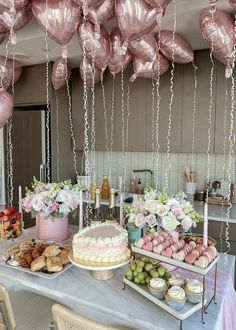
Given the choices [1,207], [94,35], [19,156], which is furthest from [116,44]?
[1,207]

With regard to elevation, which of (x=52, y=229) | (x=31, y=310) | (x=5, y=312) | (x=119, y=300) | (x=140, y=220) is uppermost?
(x=140, y=220)

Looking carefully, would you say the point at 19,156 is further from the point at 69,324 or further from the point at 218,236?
the point at 69,324

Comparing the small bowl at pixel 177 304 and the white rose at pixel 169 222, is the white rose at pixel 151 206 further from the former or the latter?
the small bowl at pixel 177 304

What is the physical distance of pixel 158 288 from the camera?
1.04m

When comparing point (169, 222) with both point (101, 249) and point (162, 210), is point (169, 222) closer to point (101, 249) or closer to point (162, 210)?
point (162, 210)

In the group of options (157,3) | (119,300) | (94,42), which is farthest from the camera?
(94,42)

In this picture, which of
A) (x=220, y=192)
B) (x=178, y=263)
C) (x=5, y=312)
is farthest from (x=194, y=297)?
(x=220, y=192)

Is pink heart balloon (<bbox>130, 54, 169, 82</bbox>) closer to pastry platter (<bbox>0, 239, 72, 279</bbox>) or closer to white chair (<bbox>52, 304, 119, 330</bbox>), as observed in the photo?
pastry platter (<bbox>0, 239, 72, 279</bbox>)

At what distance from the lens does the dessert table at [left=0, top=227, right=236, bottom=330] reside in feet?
3.25

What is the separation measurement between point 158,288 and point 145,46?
1.51 m

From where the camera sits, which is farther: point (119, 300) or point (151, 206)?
point (151, 206)

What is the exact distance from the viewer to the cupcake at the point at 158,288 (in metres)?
1.04

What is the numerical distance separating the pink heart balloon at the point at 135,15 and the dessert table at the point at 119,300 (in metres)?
1.25

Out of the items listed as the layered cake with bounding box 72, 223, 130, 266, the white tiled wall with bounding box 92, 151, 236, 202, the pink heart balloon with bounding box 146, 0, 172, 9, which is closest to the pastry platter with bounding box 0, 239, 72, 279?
the layered cake with bounding box 72, 223, 130, 266
